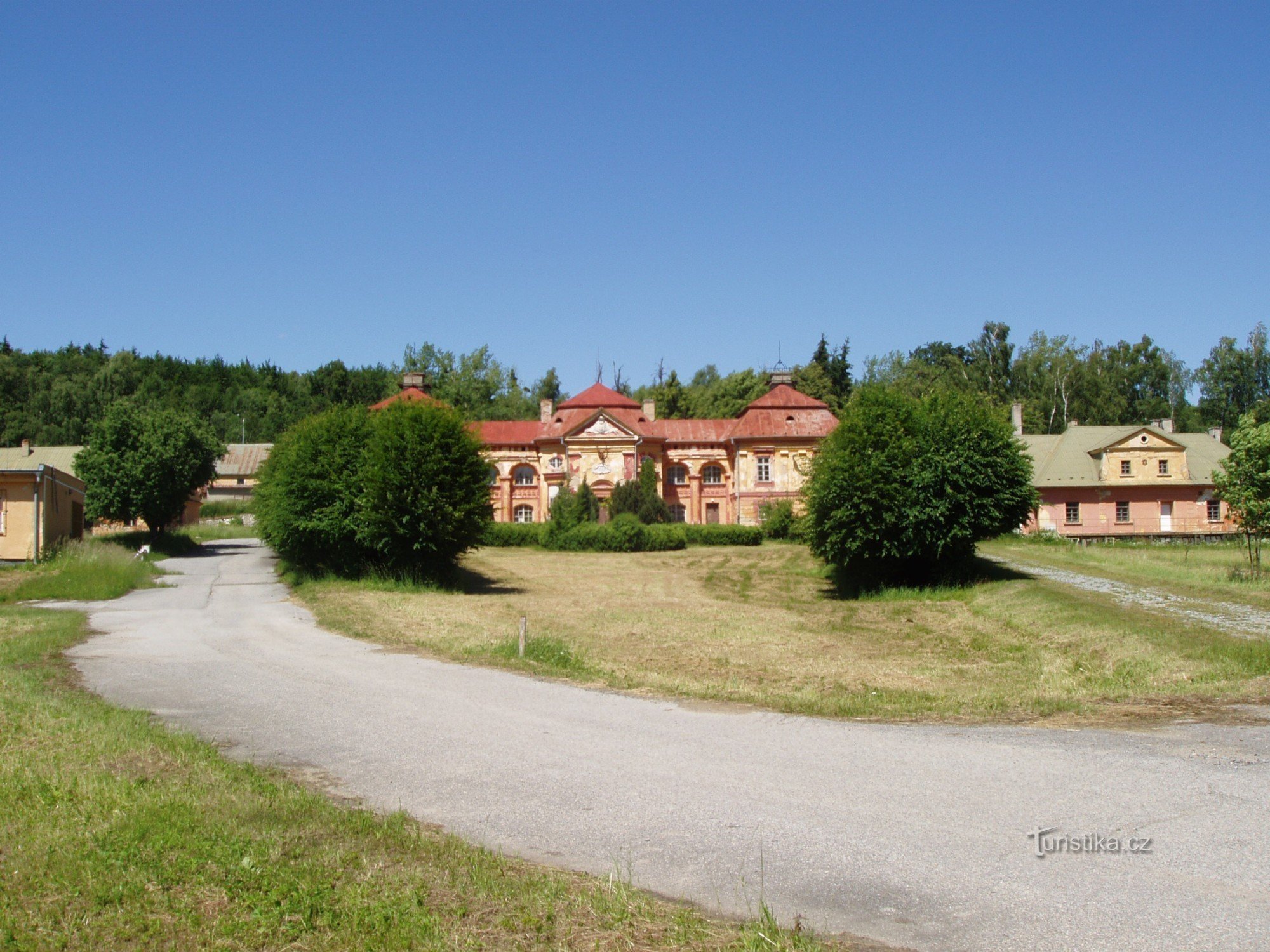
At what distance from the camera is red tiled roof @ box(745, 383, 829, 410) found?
65.9m

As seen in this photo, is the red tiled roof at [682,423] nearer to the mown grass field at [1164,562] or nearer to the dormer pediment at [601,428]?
the dormer pediment at [601,428]

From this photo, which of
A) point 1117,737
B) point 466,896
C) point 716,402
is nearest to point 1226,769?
point 1117,737

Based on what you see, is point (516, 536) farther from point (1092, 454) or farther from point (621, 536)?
point (1092, 454)

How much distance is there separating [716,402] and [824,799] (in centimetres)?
8520

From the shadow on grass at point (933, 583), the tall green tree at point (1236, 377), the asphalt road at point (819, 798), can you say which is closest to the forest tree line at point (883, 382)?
the tall green tree at point (1236, 377)

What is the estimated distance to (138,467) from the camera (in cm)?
4875

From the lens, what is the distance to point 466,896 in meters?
5.86

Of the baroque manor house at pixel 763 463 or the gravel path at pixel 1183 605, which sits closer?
the gravel path at pixel 1183 605

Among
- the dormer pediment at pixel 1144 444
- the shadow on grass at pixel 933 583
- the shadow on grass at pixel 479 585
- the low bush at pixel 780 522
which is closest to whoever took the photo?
the shadow on grass at pixel 933 583

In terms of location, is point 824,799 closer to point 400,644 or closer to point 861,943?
point 861,943

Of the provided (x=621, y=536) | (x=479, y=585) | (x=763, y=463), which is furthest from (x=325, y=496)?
(x=763, y=463)

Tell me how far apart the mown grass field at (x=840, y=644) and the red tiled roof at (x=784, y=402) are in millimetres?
28932

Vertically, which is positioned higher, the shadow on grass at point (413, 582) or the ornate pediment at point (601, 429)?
the ornate pediment at point (601, 429)

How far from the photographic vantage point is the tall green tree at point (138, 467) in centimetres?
4872
